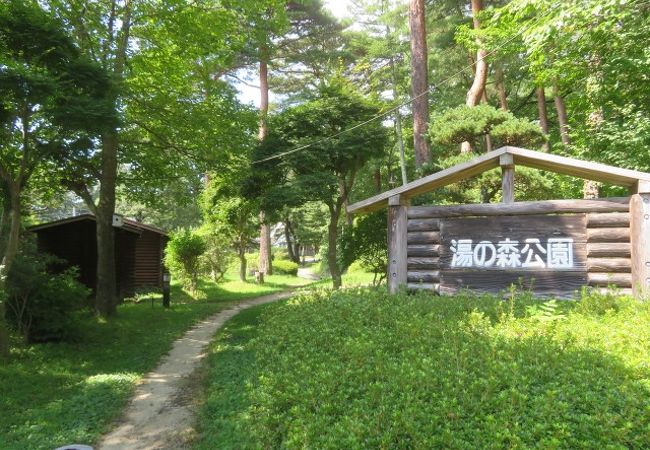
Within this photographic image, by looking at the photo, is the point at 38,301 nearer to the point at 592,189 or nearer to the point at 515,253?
the point at 515,253

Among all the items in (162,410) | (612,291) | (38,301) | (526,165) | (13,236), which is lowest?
(162,410)

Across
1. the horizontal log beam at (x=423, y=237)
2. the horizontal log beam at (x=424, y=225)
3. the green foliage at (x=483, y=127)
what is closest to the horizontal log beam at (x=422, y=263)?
the horizontal log beam at (x=423, y=237)

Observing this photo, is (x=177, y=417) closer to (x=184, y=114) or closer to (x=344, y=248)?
(x=344, y=248)

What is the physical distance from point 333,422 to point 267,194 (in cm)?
1020

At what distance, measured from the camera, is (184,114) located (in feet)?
44.1

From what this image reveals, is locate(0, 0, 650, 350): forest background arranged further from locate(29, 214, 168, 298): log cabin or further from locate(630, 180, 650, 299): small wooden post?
locate(630, 180, 650, 299): small wooden post

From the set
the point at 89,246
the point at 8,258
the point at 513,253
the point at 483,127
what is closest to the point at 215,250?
the point at 89,246

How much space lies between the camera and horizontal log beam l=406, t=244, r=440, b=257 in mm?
8055

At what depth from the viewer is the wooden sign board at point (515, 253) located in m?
7.06

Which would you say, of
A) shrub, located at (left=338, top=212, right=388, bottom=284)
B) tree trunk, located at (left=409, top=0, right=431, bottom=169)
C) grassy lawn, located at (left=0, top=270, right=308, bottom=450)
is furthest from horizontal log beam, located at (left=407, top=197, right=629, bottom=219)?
grassy lawn, located at (left=0, top=270, right=308, bottom=450)

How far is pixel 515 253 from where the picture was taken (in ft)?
24.2

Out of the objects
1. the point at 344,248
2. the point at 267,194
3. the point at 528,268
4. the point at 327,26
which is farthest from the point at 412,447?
the point at 327,26

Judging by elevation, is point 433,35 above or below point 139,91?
above

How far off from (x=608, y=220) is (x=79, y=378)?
9.08 metres
